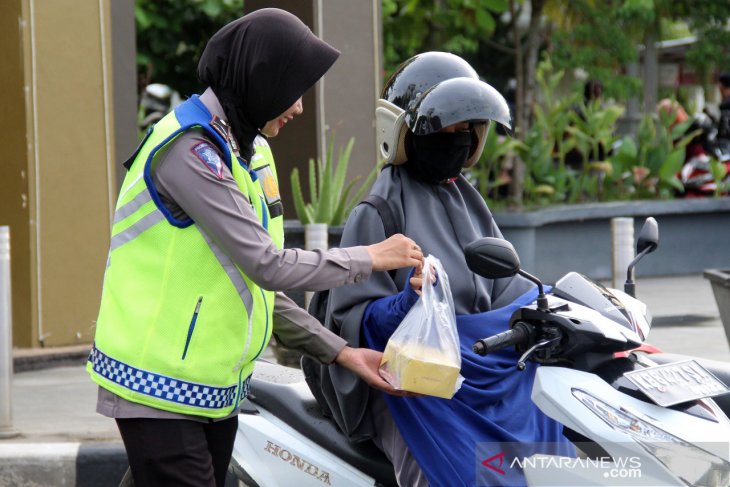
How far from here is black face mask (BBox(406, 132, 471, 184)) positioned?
3.51m

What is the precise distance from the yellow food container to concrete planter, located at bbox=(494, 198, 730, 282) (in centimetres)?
849

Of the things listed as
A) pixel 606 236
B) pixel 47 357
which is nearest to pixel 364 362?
pixel 47 357

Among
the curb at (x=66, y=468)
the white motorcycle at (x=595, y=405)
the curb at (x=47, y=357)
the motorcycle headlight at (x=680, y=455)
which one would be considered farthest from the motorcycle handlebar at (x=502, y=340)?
the curb at (x=47, y=357)

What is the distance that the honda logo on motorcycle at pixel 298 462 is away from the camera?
3504 mm

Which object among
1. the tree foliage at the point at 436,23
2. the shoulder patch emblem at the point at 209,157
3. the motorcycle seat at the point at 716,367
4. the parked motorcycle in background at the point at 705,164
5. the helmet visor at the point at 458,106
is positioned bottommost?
the parked motorcycle in background at the point at 705,164

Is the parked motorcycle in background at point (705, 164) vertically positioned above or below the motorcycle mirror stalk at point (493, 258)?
below

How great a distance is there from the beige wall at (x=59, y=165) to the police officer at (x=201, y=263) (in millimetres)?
5458

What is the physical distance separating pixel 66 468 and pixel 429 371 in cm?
288

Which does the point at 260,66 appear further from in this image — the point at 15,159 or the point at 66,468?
the point at 15,159

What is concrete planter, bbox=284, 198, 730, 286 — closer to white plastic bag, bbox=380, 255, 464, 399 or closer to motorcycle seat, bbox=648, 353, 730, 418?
motorcycle seat, bbox=648, 353, 730, 418

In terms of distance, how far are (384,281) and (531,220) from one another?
27.4 feet

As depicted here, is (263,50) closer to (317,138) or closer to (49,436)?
(49,436)

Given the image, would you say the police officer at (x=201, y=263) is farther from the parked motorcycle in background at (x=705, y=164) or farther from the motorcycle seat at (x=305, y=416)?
the parked motorcycle in background at (x=705, y=164)

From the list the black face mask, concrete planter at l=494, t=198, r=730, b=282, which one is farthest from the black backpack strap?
concrete planter at l=494, t=198, r=730, b=282
